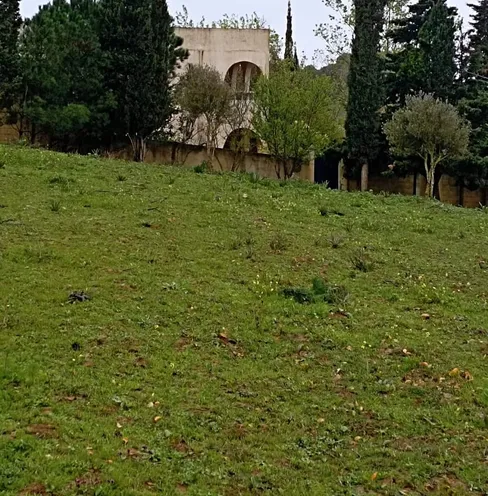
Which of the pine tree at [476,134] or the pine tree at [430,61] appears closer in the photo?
the pine tree at [476,134]

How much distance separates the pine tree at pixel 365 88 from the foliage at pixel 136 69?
7.13 meters

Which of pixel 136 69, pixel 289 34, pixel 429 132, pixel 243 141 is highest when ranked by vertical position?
pixel 289 34

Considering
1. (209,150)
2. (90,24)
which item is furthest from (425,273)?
(90,24)

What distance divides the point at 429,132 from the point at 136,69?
823 centimetres

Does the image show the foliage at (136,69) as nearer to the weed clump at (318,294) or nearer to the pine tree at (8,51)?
the pine tree at (8,51)

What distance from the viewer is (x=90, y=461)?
12.6 feet

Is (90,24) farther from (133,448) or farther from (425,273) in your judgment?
(133,448)

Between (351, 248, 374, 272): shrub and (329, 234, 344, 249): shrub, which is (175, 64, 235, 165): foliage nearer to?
(329, 234, 344, 249): shrub

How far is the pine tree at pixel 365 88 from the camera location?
2247 cm

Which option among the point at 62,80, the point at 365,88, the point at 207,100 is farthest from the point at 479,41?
the point at 62,80

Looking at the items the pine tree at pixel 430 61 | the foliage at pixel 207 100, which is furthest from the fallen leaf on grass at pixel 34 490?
the pine tree at pixel 430 61

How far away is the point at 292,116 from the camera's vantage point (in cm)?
1761

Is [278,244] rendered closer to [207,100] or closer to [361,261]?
[361,261]

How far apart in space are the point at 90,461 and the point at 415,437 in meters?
2.31
